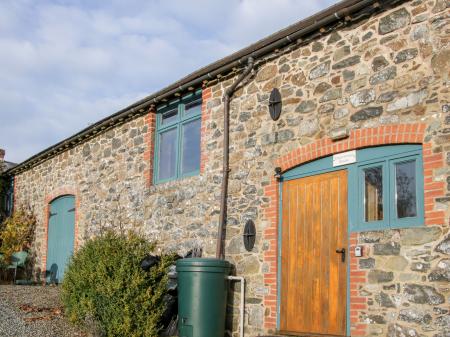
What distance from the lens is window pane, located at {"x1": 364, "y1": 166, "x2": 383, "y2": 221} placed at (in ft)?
23.7

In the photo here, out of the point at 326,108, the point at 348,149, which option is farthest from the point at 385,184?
the point at 326,108

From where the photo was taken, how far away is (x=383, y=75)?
24.0 ft

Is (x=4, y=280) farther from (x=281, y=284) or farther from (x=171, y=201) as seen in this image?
(x=281, y=284)

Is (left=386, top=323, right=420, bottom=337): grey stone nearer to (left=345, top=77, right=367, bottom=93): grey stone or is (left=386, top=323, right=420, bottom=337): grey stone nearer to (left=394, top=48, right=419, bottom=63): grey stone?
(left=345, top=77, right=367, bottom=93): grey stone

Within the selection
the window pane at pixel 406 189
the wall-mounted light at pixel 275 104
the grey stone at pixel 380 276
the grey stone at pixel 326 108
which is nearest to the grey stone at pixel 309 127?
the grey stone at pixel 326 108

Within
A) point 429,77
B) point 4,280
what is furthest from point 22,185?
point 429,77

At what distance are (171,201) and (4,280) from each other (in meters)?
7.99

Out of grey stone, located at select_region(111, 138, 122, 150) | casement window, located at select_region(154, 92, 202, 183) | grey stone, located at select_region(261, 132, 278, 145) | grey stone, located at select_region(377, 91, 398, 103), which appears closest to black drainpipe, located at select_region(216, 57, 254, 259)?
grey stone, located at select_region(261, 132, 278, 145)

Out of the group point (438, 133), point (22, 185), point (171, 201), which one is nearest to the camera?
point (438, 133)

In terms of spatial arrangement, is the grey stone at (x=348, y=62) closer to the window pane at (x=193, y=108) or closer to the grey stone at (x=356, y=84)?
the grey stone at (x=356, y=84)

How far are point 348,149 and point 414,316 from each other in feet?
7.26

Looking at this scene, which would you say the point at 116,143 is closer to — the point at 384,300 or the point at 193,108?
the point at 193,108

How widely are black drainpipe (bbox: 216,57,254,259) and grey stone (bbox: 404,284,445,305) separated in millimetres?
3394

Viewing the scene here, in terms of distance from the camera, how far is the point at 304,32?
27.3ft
